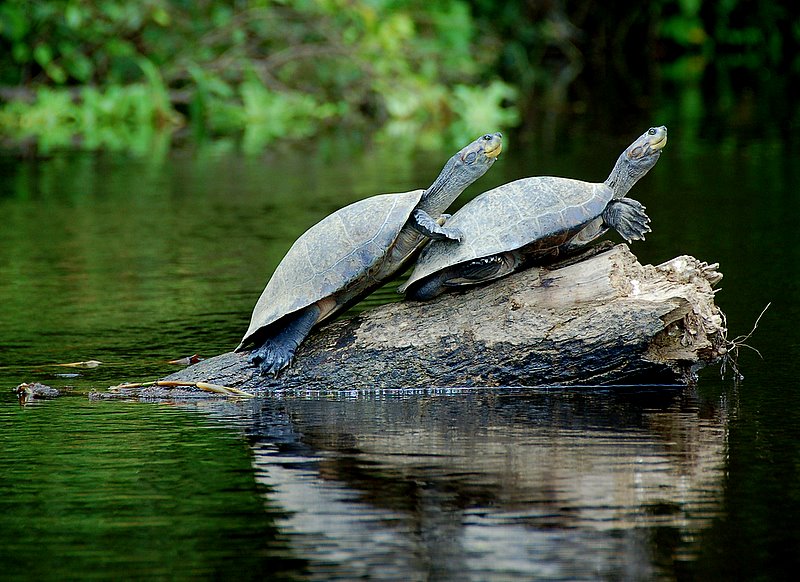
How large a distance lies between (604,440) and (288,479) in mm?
1152

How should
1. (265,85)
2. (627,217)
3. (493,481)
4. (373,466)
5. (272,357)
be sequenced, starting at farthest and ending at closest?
1. (265,85)
2. (627,217)
3. (272,357)
4. (373,466)
5. (493,481)

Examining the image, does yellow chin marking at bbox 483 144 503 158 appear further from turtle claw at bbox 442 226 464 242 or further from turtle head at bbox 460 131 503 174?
turtle claw at bbox 442 226 464 242

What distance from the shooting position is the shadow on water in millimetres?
3311

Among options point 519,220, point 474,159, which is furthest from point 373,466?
point 474,159

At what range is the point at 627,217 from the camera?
5438mm

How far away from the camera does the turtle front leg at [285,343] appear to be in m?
5.32

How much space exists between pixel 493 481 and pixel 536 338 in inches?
52.6

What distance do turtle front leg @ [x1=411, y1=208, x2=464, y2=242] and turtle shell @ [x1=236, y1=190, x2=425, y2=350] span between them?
1.9 inches

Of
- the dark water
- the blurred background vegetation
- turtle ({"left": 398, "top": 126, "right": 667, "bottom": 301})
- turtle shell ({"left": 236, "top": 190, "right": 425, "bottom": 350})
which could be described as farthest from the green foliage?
turtle shell ({"left": 236, "top": 190, "right": 425, "bottom": 350})

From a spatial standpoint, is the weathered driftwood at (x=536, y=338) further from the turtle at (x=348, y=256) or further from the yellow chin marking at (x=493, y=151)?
the yellow chin marking at (x=493, y=151)

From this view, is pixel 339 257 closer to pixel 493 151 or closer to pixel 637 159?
pixel 493 151

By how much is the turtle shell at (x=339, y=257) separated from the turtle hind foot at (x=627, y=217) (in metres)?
0.85

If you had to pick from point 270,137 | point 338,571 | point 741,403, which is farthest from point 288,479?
point 270,137

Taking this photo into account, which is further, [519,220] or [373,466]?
[519,220]
